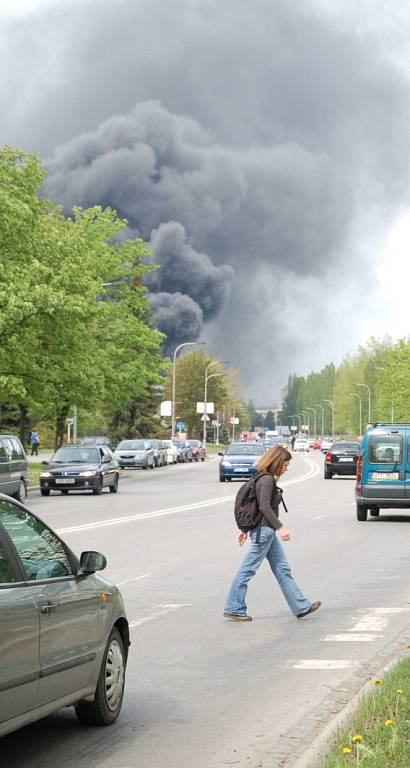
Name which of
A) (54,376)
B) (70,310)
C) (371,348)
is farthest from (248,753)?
(371,348)

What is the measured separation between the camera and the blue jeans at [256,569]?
36.8ft

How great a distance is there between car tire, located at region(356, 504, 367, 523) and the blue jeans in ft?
45.6

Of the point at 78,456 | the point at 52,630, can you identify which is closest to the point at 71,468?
the point at 78,456

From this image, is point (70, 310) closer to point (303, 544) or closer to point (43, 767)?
point (303, 544)

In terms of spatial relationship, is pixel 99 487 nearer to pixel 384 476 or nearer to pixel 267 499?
pixel 384 476

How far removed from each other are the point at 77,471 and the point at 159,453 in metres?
31.5

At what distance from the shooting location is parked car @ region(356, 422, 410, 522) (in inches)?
987

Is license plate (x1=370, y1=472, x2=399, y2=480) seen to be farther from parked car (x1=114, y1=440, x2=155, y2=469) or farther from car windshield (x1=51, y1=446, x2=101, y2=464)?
parked car (x1=114, y1=440, x2=155, y2=469)

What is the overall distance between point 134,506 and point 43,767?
24.1 metres

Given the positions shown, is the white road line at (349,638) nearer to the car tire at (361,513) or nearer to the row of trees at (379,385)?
the car tire at (361,513)

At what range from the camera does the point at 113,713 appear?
7098mm

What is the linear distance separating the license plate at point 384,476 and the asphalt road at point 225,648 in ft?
9.35

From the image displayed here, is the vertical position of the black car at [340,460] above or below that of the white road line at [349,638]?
above

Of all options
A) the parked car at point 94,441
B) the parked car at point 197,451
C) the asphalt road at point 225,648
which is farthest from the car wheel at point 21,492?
the parked car at point 197,451
